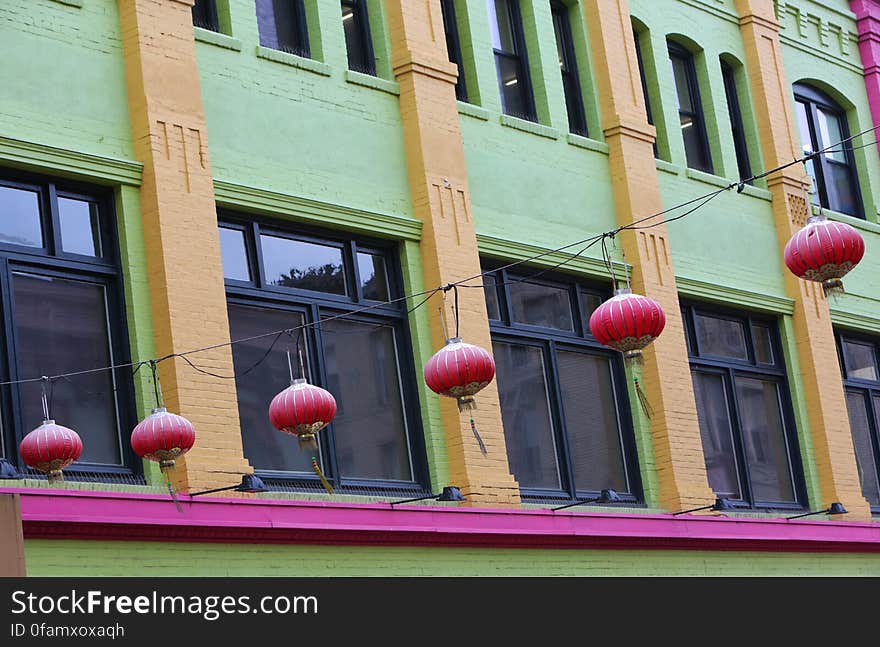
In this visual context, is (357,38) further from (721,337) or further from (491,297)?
(721,337)

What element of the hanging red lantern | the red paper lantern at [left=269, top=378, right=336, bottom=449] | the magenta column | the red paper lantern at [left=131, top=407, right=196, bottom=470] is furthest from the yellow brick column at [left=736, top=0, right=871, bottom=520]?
the red paper lantern at [left=131, top=407, right=196, bottom=470]

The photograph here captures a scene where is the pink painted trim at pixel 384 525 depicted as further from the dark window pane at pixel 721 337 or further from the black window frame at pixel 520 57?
the black window frame at pixel 520 57

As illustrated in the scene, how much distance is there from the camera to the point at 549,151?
21500mm

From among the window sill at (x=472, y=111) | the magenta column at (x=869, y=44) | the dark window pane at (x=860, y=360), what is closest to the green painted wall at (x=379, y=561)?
the dark window pane at (x=860, y=360)

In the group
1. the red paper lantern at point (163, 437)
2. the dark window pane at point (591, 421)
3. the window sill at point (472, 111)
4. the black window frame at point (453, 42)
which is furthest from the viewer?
the black window frame at point (453, 42)

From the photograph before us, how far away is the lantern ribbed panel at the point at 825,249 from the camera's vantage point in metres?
15.3

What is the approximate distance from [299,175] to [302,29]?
222 cm

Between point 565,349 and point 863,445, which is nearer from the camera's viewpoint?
point 565,349

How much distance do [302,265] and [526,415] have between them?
377 centimetres

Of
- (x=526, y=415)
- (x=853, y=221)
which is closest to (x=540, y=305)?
(x=526, y=415)

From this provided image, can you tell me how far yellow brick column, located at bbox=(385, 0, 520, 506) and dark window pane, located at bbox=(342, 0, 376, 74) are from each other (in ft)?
1.03

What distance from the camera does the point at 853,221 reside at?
2656cm

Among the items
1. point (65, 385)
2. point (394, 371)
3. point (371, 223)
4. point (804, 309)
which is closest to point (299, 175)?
point (371, 223)

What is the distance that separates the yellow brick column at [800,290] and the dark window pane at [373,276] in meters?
7.95
